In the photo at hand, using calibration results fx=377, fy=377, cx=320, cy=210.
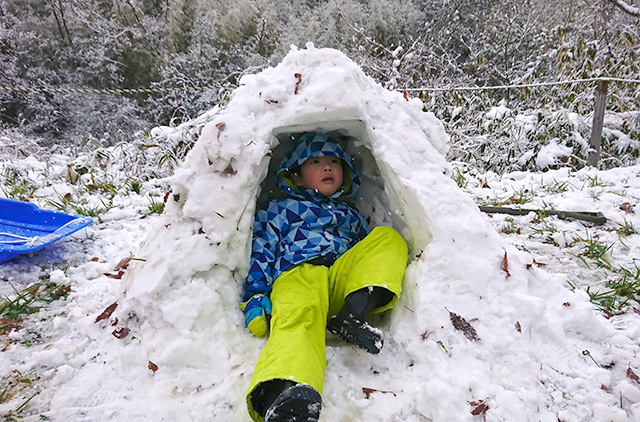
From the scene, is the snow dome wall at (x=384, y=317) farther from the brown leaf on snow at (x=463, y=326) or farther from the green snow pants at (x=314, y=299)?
the green snow pants at (x=314, y=299)

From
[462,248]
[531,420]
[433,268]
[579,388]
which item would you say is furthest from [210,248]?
[579,388]

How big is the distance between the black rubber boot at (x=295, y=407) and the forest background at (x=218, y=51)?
4717 millimetres

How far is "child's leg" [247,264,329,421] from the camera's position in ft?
3.95

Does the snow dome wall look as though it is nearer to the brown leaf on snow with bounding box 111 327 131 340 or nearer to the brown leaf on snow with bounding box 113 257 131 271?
the brown leaf on snow with bounding box 111 327 131 340

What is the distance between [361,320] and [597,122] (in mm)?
4017

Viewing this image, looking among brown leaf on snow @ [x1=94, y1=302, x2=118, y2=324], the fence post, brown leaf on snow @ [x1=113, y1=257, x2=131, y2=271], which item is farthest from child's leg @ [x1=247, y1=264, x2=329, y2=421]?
the fence post

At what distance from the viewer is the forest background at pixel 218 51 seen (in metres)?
5.95

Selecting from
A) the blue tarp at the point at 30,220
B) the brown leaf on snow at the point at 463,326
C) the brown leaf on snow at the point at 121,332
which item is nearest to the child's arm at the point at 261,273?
the brown leaf on snow at the point at 121,332

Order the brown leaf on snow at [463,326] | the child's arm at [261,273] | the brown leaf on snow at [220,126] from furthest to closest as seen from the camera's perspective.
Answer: the brown leaf on snow at [220,126] < the child's arm at [261,273] < the brown leaf on snow at [463,326]

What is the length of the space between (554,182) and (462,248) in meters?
2.57

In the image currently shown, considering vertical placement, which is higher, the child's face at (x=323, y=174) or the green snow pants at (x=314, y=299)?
the child's face at (x=323, y=174)

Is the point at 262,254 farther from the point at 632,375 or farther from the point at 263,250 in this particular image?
the point at 632,375

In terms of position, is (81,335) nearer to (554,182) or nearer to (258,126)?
(258,126)

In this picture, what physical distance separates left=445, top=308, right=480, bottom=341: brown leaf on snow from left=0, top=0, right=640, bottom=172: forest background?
424 centimetres
